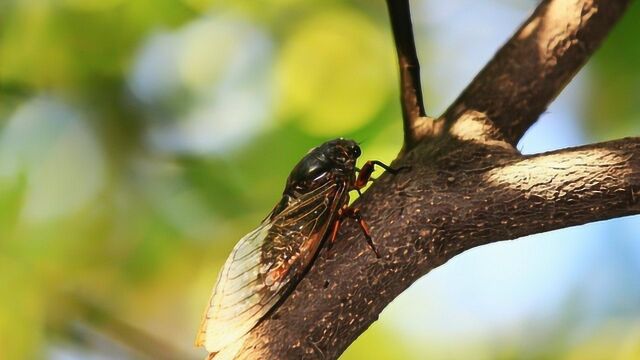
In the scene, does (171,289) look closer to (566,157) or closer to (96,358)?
(96,358)

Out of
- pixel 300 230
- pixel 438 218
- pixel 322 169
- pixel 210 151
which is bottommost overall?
pixel 438 218

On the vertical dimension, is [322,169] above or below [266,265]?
above

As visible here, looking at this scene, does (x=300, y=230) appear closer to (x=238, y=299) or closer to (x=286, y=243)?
(x=286, y=243)

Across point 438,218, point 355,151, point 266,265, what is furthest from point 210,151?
point 438,218

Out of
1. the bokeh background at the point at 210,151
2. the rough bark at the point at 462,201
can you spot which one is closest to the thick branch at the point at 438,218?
the rough bark at the point at 462,201

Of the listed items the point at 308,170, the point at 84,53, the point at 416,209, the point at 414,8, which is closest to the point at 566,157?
the point at 416,209

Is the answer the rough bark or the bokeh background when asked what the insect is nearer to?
the rough bark

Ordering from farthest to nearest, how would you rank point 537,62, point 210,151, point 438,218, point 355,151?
point 210,151 → point 355,151 → point 537,62 → point 438,218

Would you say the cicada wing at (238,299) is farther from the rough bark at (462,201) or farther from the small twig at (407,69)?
the small twig at (407,69)

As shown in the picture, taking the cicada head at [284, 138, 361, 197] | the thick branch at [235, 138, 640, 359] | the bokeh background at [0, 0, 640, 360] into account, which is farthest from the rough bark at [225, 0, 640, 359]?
the bokeh background at [0, 0, 640, 360]
